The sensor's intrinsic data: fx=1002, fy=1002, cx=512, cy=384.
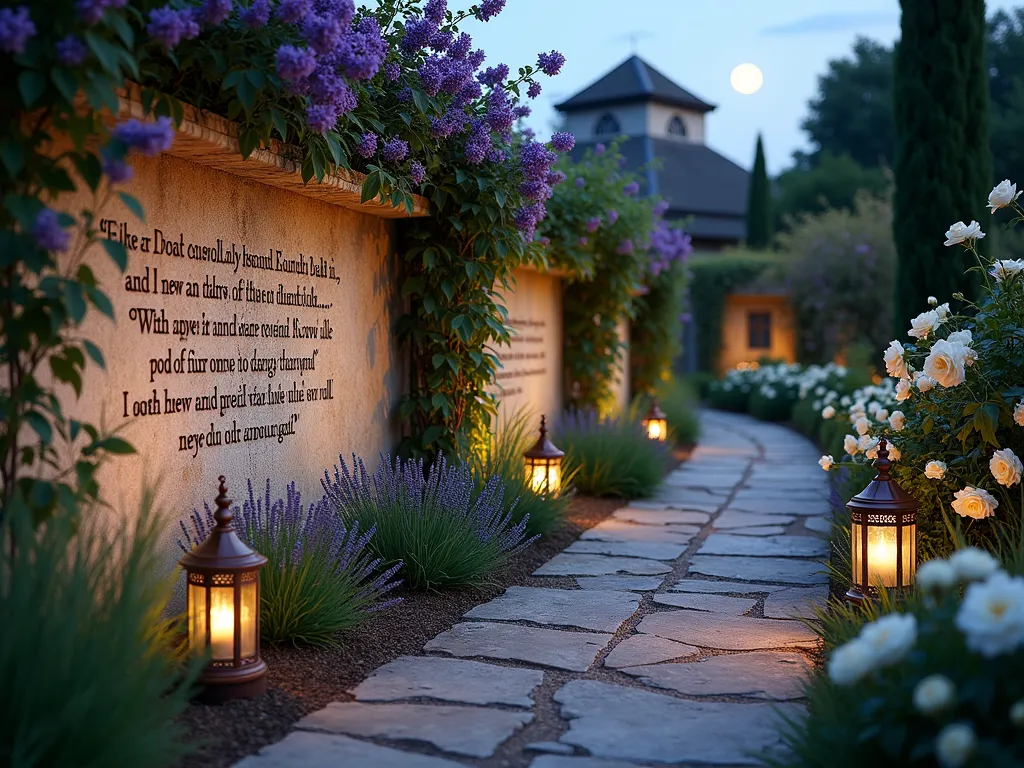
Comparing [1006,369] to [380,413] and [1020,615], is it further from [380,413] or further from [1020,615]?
[380,413]

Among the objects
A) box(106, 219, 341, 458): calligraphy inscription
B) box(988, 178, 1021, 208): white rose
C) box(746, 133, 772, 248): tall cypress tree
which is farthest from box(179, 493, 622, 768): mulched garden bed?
box(746, 133, 772, 248): tall cypress tree

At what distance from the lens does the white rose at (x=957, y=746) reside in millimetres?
1848

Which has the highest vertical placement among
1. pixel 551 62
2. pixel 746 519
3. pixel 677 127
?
pixel 677 127

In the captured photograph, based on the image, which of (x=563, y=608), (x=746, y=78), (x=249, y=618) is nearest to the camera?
(x=249, y=618)

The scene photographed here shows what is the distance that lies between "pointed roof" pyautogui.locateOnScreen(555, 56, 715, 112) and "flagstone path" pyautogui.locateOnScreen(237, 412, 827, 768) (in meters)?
26.3

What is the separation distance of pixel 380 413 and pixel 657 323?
22.7 ft

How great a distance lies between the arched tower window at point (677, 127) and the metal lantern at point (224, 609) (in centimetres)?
3032

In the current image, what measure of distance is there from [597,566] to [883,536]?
5.68ft

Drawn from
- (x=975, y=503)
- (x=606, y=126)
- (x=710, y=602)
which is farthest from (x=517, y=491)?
(x=606, y=126)

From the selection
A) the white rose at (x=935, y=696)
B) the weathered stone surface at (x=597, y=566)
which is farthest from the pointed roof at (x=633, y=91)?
the white rose at (x=935, y=696)

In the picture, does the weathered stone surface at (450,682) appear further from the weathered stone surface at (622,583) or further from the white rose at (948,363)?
the white rose at (948,363)

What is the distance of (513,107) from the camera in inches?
200

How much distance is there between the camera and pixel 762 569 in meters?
5.13

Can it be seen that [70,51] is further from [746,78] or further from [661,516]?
[746,78]
